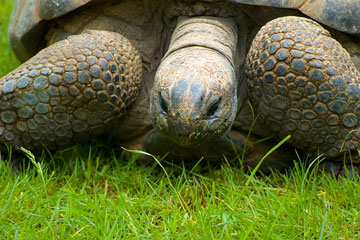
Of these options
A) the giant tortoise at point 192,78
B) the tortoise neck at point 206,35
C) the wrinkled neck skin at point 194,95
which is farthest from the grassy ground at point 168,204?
the tortoise neck at point 206,35

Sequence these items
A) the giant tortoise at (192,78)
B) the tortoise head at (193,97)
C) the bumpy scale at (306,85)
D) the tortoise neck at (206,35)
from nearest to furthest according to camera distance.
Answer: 1. the tortoise head at (193,97)
2. the giant tortoise at (192,78)
3. the bumpy scale at (306,85)
4. the tortoise neck at (206,35)

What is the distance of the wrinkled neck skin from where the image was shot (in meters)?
2.61

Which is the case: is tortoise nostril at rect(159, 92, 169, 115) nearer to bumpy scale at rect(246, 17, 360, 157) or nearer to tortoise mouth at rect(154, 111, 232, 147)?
tortoise mouth at rect(154, 111, 232, 147)

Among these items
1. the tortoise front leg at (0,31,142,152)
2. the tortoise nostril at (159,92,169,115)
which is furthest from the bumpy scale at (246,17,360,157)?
the tortoise front leg at (0,31,142,152)

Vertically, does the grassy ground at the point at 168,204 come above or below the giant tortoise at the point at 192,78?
below

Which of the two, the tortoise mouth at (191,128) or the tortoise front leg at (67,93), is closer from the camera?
the tortoise mouth at (191,128)

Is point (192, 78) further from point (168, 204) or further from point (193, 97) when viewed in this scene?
point (168, 204)

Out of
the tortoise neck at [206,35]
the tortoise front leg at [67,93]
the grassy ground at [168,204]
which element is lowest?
the grassy ground at [168,204]

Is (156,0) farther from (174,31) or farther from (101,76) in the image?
(101,76)

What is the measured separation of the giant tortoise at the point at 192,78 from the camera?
2805 mm

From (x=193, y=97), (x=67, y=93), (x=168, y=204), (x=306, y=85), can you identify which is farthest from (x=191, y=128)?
(x=67, y=93)

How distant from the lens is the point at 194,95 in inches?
102

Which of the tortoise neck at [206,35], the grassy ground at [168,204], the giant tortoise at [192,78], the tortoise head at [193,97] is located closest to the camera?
the grassy ground at [168,204]

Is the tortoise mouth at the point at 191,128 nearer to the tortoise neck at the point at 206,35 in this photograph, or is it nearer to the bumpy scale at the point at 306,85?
the bumpy scale at the point at 306,85
